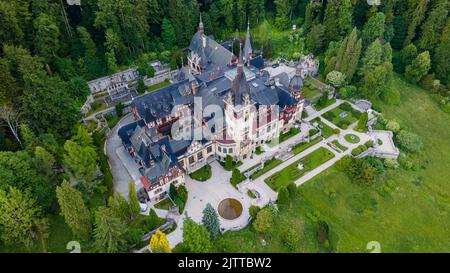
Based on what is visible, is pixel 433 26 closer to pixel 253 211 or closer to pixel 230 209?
pixel 253 211

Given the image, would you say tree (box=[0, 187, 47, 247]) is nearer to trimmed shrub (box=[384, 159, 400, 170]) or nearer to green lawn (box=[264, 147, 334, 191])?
green lawn (box=[264, 147, 334, 191])

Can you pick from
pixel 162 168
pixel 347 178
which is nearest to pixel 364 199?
pixel 347 178

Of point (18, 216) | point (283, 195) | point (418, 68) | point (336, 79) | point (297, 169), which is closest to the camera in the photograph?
point (18, 216)

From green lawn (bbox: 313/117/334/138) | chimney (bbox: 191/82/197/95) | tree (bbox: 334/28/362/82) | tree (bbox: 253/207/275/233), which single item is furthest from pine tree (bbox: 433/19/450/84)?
tree (bbox: 253/207/275/233)

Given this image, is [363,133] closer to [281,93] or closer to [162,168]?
[281,93]

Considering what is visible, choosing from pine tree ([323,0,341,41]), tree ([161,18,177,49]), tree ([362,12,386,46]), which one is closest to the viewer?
tree ([362,12,386,46])

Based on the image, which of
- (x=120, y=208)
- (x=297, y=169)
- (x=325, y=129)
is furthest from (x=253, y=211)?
(x=325, y=129)

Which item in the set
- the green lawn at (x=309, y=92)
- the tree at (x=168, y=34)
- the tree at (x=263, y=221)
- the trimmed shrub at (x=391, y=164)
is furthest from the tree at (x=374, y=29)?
the tree at (x=263, y=221)
